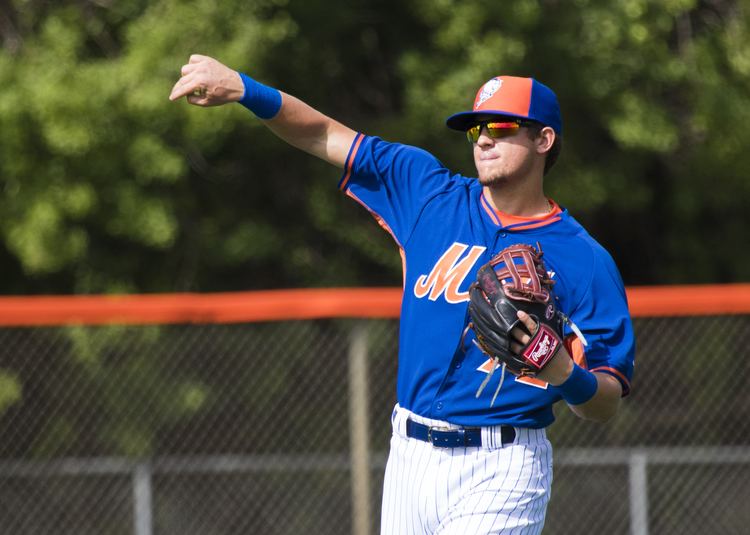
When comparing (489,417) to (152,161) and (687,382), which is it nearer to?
(687,382)

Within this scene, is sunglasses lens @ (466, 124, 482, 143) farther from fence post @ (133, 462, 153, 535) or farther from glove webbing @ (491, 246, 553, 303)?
fence post @ (133, 462, 153, 535)

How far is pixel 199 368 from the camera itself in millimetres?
6043

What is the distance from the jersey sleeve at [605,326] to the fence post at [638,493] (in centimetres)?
284

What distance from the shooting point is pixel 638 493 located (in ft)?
19.2

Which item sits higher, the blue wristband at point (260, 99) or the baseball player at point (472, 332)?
the blue wristband at point (260, 99)

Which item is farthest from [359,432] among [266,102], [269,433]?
[266,102]

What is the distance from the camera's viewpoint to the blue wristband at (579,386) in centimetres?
289

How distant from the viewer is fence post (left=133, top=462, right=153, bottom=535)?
18.9 feet

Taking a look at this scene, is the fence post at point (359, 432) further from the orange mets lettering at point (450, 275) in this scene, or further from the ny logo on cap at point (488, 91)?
the ny logo on cap at point (488, 91)

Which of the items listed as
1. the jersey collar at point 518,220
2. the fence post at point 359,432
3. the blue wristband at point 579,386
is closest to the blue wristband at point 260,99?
the jersey collar at point 518,220

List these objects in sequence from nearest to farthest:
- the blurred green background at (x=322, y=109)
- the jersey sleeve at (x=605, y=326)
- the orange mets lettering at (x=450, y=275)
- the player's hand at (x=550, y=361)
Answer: the player's hand at (x=550, y=361), the jersey sleeve at (x=605, y=326), the orange mets lettering at (x=450, y=275), the blurred green background at (x=322, y=109)

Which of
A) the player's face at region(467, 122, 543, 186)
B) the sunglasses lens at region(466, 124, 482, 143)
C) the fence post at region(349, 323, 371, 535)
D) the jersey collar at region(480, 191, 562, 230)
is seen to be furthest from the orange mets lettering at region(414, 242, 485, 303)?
the fence post at region(349, 323, 371, 535)

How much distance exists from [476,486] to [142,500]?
2962 millimetres

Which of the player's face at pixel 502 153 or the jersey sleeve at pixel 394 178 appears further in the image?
the jersey sleeve at pixel 394 178
